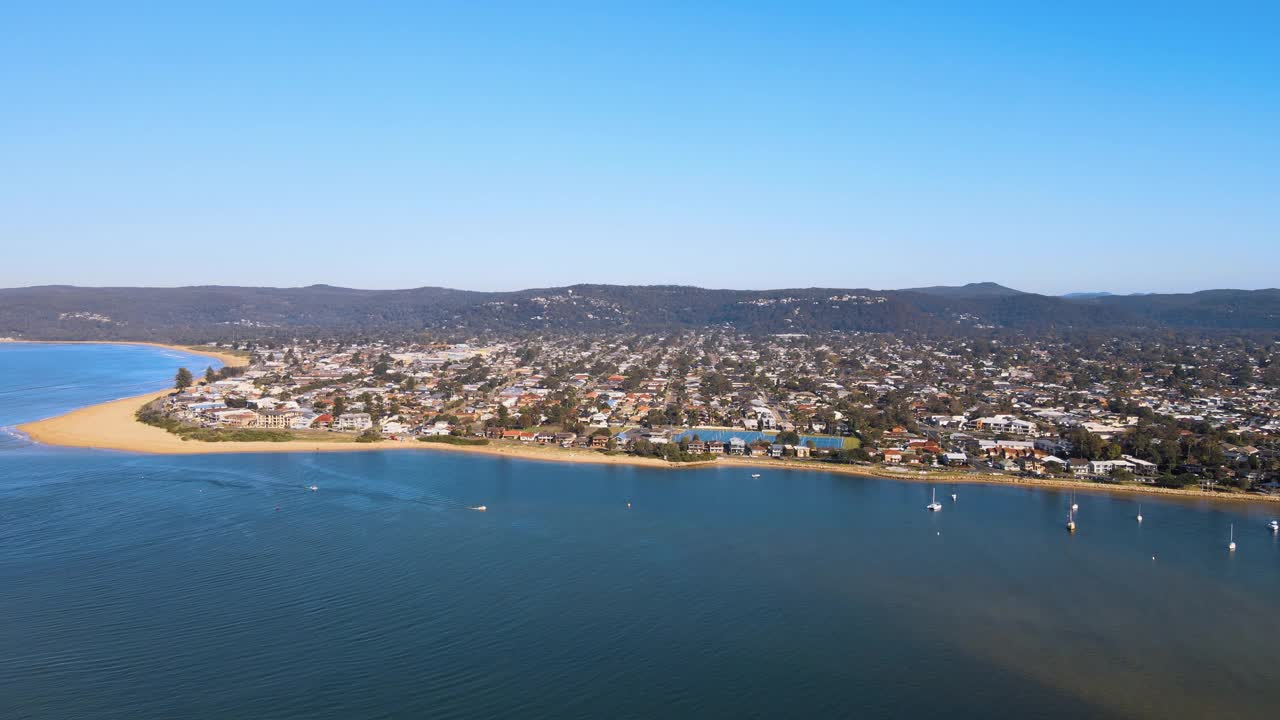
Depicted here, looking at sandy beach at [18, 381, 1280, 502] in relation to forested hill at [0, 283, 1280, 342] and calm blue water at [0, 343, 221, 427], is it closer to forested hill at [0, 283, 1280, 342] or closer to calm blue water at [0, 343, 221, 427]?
calm blue water at [0, 343, 221, 427]

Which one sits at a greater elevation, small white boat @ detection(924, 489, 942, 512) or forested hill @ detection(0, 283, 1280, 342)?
forested hill @ detection(0, 283, 1280, 342)

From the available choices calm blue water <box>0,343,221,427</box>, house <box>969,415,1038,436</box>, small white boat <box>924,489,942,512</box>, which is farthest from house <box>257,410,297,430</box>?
house <box>969,415,1038,436</box>

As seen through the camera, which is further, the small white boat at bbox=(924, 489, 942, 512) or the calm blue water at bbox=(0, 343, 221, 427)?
the calm blue water at bbox=(0, 343, 221, 427)

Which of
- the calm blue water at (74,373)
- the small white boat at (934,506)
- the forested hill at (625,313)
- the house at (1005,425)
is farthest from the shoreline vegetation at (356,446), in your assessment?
the forested hill at (625,313)

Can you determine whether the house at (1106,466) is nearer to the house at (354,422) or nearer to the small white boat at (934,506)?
the small white boat at (934,506)

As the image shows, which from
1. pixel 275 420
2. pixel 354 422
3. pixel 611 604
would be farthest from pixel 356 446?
pixel 611 604

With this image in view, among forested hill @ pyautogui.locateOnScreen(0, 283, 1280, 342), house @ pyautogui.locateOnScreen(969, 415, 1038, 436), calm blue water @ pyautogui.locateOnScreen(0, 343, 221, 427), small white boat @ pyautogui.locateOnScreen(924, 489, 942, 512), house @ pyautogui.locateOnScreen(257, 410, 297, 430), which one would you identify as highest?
forested hill @ pyautogui.locateOnScreen(0, 283, 1280, 342)

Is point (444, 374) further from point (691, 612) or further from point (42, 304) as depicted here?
point (42, 304)

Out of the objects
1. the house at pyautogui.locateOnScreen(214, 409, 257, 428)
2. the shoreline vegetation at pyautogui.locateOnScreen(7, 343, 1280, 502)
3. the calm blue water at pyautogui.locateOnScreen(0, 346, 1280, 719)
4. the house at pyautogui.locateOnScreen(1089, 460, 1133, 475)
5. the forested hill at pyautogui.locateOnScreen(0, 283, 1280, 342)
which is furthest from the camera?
the forested hill at pyautogui.locateOnScreen(0, 283, 1280, 342)

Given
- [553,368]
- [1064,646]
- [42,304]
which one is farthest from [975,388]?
[42,304]
